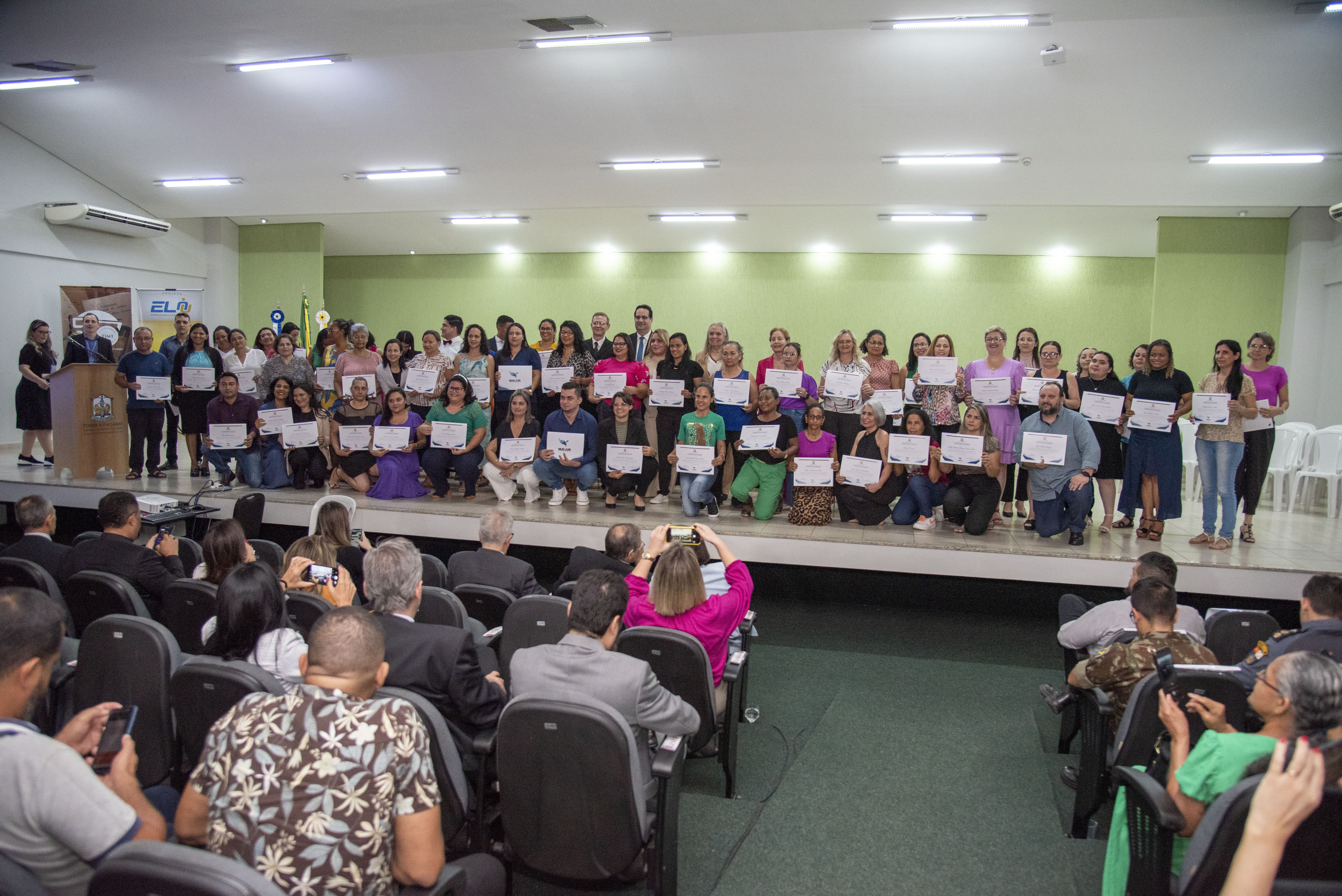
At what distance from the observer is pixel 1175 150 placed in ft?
26.9

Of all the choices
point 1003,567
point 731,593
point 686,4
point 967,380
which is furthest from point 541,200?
point 731,593

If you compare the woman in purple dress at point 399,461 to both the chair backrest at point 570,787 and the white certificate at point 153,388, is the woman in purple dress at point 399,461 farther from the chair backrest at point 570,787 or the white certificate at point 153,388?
the chair backrest at point 570,787

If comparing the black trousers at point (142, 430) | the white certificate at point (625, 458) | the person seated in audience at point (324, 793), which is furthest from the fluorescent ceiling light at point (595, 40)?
the person seated in audience at point (324, 793)

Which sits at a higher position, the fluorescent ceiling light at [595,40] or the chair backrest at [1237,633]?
the fluorescent ceiling light at [595,40]

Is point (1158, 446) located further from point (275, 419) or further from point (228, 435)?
point (228, 435)

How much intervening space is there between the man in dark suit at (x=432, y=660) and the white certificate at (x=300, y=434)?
Answer: 514 centimetres

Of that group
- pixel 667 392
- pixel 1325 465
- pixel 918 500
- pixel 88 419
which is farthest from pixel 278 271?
pixel 1325 465

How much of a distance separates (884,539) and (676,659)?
3.24 metres

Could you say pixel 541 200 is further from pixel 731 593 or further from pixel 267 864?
pixel 267 864

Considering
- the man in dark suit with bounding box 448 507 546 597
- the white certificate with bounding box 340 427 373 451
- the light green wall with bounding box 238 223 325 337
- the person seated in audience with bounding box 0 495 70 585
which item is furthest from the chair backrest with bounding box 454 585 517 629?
the light green wall with bounding box 238 223 325 337

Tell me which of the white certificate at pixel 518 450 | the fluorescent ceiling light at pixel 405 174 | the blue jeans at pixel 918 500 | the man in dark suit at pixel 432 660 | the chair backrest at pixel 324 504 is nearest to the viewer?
the man in dark suit at pixel 432 660

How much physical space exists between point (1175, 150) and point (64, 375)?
10969mm

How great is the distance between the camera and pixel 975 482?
20.0 feet

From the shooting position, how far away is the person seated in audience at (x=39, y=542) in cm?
381
